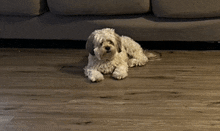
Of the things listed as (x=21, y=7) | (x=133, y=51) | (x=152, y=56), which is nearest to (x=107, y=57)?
(x=133, y=51)

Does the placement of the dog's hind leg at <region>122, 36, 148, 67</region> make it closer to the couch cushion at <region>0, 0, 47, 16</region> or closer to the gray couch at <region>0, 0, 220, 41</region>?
the gray couch at <region>0, 0, 220, 41</region>

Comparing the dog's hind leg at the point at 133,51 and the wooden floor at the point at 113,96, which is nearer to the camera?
the wooden floor at the point at 113,96

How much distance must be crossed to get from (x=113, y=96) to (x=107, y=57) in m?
0.39

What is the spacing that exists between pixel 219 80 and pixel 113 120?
0.86 metres

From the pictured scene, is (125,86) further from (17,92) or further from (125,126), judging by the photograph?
(17,92)

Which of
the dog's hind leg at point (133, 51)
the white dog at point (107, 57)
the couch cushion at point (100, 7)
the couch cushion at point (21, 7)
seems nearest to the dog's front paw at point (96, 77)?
the white dog at point (107, 57)

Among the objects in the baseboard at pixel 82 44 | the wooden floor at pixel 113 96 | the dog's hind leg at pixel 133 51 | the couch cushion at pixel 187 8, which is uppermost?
the couch cushion at pixel 187 8

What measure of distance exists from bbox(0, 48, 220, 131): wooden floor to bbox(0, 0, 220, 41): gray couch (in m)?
0.22

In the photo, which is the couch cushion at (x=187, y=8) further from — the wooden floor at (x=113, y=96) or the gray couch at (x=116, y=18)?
the wooden floor at (x=113, y=96)

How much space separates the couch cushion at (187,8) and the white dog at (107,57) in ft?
1.42

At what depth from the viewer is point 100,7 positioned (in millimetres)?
2381

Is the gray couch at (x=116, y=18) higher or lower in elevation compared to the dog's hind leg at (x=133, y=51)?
higher

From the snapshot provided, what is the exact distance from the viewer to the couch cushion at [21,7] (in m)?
2.47

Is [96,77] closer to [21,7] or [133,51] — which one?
[133,51]
